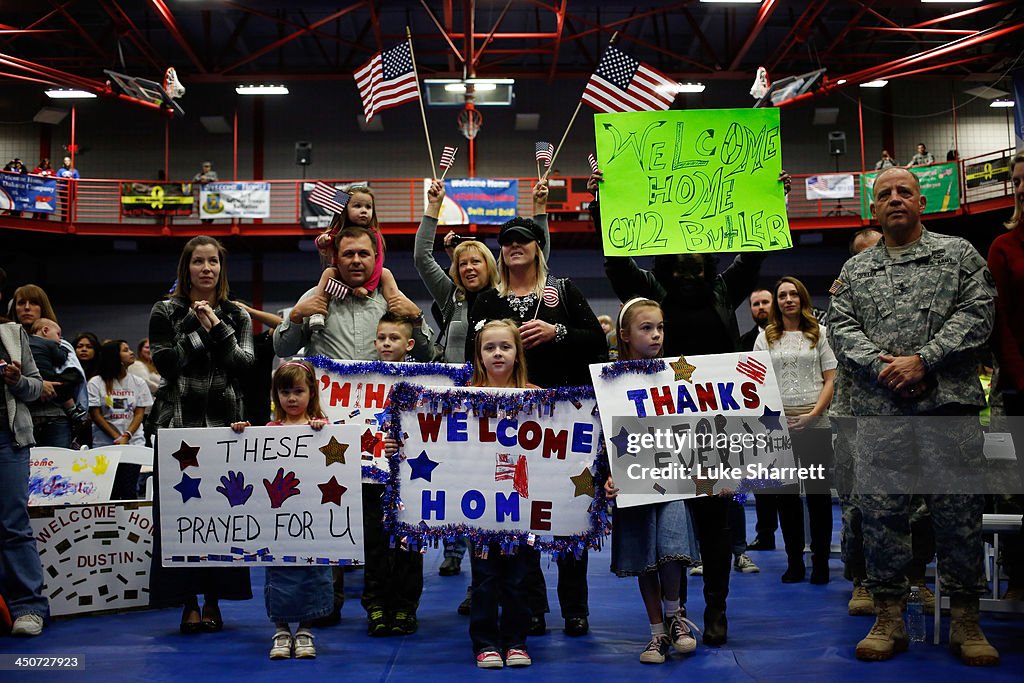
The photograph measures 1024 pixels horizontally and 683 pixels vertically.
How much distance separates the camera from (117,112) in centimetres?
2062

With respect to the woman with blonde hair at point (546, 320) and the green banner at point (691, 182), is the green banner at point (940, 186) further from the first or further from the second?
the woman with blonde hair at point (546, 320)

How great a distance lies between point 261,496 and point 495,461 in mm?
1061

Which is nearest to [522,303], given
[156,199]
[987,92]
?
[156,199]

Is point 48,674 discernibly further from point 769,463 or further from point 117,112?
point 117,112

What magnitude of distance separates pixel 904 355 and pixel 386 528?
7.44 feet

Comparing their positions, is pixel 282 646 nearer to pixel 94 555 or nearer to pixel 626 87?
pixel 94 555

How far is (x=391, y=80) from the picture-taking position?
669cm

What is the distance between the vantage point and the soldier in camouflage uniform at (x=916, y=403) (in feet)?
11.0

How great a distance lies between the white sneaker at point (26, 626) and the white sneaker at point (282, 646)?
4.14ft

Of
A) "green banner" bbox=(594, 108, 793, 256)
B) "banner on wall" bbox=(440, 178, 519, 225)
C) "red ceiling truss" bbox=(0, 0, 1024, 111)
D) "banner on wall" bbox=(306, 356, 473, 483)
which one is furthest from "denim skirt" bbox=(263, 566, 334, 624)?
"red ceiling truss" bbox=(0, 0, 1024, 111)

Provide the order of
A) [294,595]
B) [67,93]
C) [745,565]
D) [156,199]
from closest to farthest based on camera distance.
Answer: [294,595] → [745,565] → [156,199] → [67,93]

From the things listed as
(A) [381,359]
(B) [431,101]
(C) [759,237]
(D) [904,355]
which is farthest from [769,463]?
(B) [431,101]

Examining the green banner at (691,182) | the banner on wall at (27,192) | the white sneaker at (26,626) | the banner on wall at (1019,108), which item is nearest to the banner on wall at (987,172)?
the banner on wall at (1019,108)

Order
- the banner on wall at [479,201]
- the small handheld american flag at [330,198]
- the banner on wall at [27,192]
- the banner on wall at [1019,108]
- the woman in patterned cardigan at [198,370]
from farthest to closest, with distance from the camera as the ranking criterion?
the banner on wall at [479,201]
the banner on wall at [27,192]
the banner on wall at [1019,108]
the small handheld american flag at [330,198]
the woman in patterned cardigan at [198,370]
